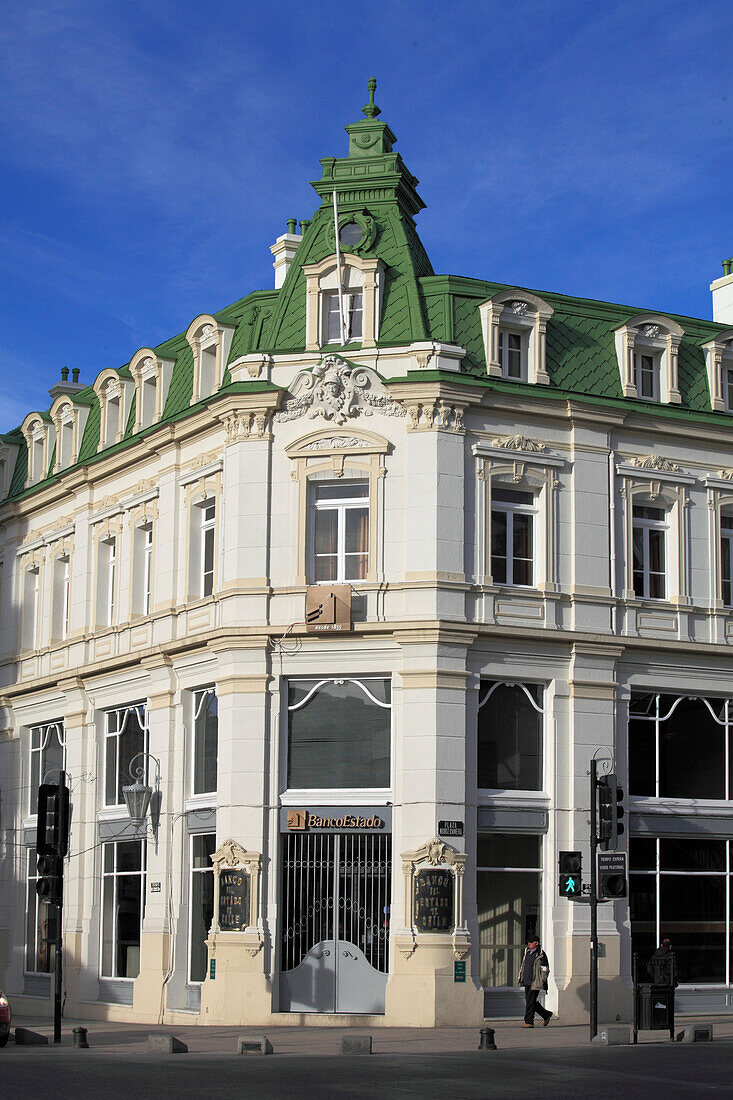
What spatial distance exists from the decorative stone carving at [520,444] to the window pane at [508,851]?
763cm

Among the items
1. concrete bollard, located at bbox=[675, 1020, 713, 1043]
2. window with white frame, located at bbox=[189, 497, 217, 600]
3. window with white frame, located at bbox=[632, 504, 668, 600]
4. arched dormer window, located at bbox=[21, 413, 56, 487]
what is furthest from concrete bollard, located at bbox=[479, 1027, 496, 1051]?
arched dormer window, located at bbox=[21, 413, 56, 487]

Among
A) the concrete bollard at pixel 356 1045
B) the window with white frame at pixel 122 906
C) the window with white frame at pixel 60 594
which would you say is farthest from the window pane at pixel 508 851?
the window with white frame at pixel 60 594

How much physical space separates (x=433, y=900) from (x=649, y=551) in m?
8.98

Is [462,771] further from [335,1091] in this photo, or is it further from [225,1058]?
[335,1091]

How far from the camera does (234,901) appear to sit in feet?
95.0

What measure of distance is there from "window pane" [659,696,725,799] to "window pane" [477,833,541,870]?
127 inches

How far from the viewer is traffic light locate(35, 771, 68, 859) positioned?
24.3 metres

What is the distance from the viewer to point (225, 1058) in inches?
860

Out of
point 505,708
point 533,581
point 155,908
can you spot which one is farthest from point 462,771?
point 155,908

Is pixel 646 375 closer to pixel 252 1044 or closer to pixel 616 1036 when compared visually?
pixel 616 1036

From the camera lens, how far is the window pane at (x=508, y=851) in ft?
95.9

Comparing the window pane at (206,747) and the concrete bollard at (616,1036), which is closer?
the concrete bollard at (616,1036)

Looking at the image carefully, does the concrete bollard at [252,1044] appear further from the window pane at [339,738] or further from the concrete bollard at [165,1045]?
the window pane at [339,738]

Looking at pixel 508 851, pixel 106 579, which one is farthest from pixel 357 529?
pixel 106 579
